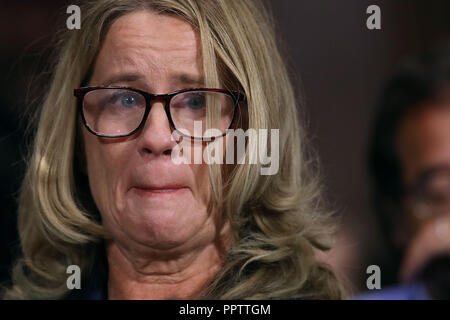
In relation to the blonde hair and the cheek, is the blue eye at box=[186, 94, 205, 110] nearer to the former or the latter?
the blonde hair

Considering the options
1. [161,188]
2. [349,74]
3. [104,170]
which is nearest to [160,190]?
[161,188]

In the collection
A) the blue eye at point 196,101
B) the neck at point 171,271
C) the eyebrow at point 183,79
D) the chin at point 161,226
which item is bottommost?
the neck at point 171,271

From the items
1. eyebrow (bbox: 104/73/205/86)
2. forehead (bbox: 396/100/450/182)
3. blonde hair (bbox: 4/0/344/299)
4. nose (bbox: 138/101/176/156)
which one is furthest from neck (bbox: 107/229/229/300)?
forehead (bbox: 396/100/450/182)

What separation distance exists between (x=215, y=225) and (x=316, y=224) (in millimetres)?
202

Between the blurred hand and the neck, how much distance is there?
376 mm

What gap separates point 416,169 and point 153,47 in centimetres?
A: 57

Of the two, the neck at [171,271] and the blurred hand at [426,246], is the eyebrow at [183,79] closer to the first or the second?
the neck at [171,271]

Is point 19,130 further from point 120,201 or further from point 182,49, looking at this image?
point 182,49

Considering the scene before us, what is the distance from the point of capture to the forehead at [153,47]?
3.44ft

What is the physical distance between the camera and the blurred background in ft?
3.90

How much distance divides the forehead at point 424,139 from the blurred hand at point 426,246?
4.1 inches

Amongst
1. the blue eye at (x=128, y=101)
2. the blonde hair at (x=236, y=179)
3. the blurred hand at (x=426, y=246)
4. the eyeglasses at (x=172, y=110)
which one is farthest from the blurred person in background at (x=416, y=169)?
the blue eye at (x=128, y=101)

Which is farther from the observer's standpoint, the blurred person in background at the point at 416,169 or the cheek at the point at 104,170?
the blurred person in background at the point at 416,169

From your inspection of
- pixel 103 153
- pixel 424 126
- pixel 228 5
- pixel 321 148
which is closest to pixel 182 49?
pixel 228 5
